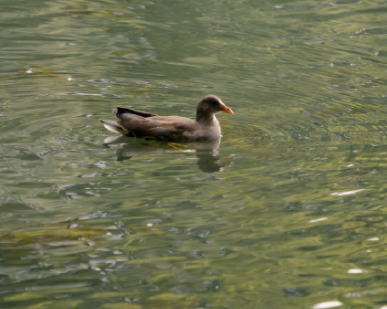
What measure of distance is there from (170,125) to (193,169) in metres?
1.22

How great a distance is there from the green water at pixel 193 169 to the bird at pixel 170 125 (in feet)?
0.60

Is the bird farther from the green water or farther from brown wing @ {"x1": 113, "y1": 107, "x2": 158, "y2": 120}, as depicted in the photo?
the green water

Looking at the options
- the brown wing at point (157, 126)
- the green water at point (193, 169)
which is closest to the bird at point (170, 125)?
the brown wing at point (157, 126)

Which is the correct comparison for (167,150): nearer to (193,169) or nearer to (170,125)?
(170,125)

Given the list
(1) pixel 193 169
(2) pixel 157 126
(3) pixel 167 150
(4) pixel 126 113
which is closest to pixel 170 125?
(2) pixel 157 126

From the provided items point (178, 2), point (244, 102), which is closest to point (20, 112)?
point (244, 102)

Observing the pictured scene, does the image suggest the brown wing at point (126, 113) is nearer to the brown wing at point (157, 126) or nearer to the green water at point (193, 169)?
the brown wing at point (157, 126)

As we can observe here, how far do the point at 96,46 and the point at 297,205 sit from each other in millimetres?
7149

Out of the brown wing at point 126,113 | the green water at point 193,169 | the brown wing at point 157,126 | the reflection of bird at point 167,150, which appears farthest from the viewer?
the brown wing at point 126,113

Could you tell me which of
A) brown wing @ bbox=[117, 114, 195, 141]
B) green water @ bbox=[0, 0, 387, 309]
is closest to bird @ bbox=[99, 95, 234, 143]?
brown wing @ bbox=[117, 114, 195, 141]

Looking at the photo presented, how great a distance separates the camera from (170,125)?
8.99 metres

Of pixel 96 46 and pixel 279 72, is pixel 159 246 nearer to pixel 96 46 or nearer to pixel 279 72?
pixel 279 72

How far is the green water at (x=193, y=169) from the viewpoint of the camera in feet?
17.6

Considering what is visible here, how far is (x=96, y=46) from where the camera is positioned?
13.0 meters
